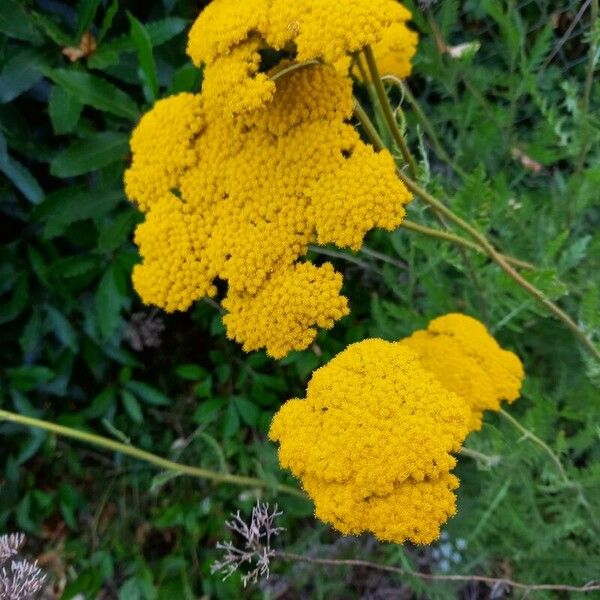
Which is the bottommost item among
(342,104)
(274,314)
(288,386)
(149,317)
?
(288,386)

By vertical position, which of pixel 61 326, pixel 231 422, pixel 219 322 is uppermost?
pixel 61 326

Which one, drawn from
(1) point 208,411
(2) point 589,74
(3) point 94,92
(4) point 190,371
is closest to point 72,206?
(3) point 94,92

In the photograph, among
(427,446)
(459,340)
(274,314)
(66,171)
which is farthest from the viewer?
(66,171)

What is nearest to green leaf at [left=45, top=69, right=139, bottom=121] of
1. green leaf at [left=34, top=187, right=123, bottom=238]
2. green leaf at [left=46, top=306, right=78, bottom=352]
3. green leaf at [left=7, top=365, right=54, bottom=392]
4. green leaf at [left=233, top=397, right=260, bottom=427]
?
green leaf at [left=34, top=187, right=123, bottom=238]

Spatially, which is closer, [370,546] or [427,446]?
[427,446]

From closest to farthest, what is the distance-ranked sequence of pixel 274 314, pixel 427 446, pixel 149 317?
1. pixel 427 446
2. pixel 274 314
3. pixel 149 317

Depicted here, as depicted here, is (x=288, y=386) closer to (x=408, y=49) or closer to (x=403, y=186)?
(x=408, y=49)

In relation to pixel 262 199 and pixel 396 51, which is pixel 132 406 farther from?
pixel 396 51

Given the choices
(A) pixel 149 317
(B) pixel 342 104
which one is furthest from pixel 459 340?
(A) pixel 149 317

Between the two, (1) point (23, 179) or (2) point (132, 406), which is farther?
(2) point (132, 406)
